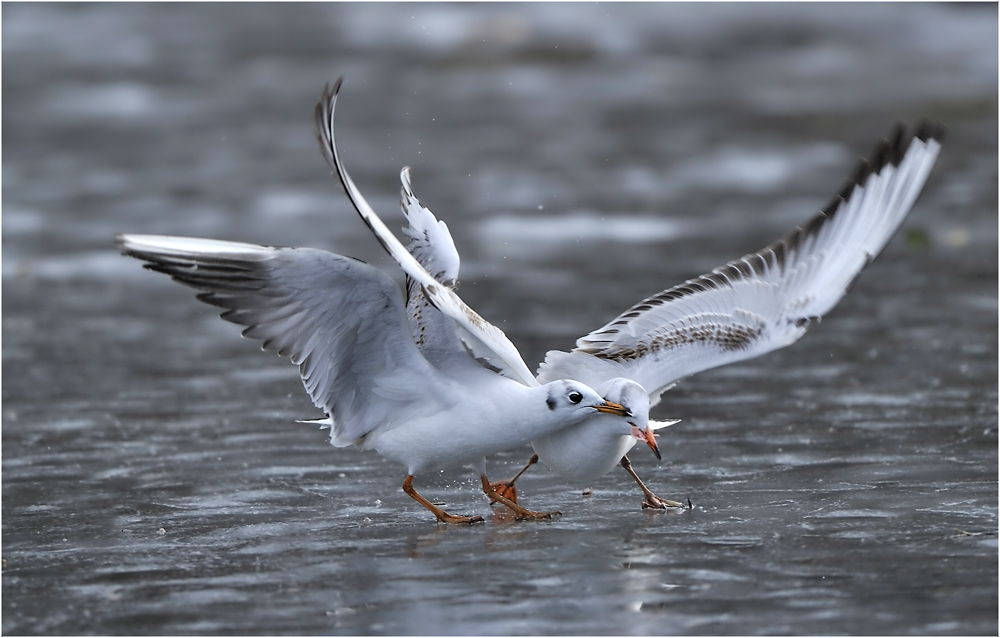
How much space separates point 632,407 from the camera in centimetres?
653

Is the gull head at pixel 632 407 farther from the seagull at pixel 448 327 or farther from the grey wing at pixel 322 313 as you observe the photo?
the grey wing at pixel 322 313

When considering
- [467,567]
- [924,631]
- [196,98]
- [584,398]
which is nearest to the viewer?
[924,631]

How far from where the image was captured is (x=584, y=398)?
21.7ft

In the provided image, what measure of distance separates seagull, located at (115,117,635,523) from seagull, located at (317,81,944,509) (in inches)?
6.6

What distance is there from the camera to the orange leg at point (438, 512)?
262 inches

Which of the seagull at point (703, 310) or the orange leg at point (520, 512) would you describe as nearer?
the orange leg at point (520, 512)

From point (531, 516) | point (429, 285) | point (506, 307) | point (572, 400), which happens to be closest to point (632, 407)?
point (572, 400)

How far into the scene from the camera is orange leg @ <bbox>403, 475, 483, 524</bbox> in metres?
6.66

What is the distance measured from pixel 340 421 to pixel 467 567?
1.39 meters

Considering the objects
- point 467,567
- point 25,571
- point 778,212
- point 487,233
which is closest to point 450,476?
point 467,567

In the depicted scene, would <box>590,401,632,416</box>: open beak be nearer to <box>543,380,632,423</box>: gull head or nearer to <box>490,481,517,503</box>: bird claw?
<box>543,380,632,423</box>: gull head

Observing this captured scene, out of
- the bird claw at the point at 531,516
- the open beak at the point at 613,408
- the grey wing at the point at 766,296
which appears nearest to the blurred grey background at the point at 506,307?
the bird claw at the point at 531,516

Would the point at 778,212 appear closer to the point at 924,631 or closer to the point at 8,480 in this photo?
the point at 8,480

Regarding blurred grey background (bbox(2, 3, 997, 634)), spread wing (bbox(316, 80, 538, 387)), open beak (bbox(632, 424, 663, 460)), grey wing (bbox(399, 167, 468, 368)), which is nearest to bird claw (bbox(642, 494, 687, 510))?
blurred grey background (bbox(2, 3, 997, 634))
